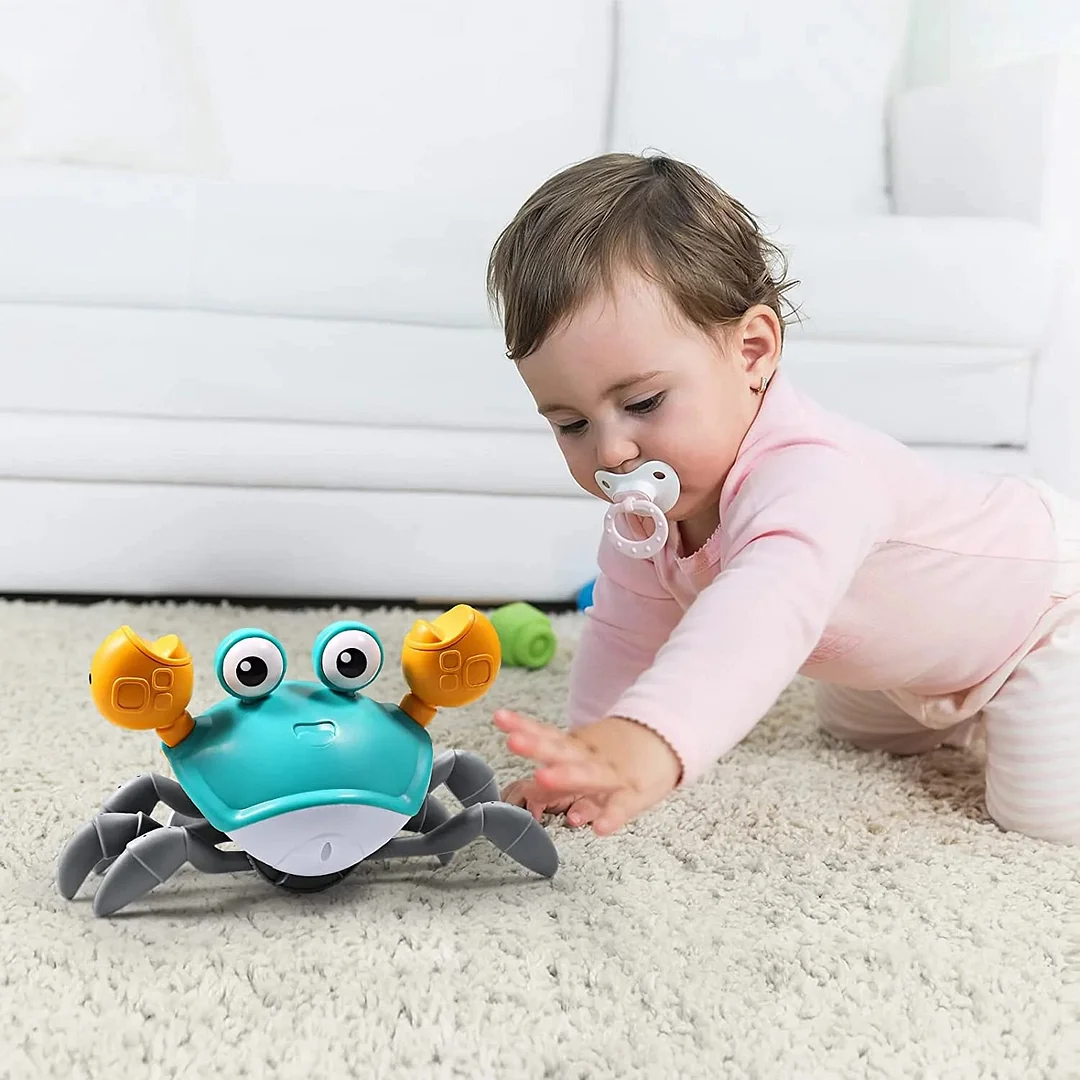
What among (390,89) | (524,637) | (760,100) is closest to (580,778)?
(524,637)

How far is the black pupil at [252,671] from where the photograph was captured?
0.67m

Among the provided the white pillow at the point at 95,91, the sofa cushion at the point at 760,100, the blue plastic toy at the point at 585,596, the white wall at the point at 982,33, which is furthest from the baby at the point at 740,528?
the white wall at the point at 982,33

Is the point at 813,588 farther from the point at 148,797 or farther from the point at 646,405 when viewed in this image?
the point at 148,797

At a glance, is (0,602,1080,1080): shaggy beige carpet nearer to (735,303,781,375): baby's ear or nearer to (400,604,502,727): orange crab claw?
(400,604,502,727): orange crab claw

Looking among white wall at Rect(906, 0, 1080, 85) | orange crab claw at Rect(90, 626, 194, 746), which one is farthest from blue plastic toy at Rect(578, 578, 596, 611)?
white wall at Rect(906, 0, 1080, 85)

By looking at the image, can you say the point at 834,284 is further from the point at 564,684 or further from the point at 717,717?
the point at 717,717

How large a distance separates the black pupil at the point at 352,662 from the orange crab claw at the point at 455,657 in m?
0.02

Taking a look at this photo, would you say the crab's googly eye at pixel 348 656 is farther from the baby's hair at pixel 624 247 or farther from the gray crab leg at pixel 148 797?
the baby's hair at pixel 624 247

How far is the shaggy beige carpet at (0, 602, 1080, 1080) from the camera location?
579 millimetres

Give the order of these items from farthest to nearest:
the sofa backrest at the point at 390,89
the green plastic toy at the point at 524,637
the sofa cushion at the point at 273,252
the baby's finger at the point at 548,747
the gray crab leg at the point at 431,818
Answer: the sofa backrest at the point at 390,89, the sofa cushion at the point at 273,252, the green plastic toy at the point at 524,637, the gray crab leg at the point at 431,818, the baby's finger at the point at 548,747

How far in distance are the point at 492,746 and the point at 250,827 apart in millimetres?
398

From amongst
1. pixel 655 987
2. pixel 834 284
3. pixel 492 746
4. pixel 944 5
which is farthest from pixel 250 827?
pixel 944 5

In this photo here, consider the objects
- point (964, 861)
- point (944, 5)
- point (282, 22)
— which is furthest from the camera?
point (944, 5)

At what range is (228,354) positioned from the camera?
4.72ft
